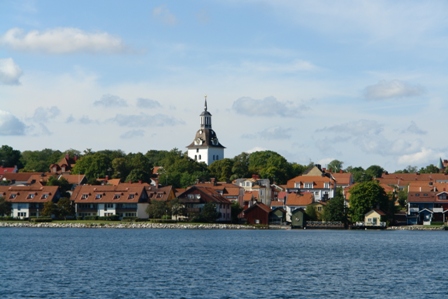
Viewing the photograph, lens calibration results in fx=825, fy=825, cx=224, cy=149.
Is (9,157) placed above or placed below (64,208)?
above

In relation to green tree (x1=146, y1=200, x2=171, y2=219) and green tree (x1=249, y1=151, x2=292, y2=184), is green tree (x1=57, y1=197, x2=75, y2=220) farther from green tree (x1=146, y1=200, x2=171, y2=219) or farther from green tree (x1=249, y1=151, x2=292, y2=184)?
green tree (x1=249, y1=151, x2=292, y2=184)

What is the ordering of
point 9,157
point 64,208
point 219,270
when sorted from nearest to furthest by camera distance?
point 219,270 < point 64,208 < point 9,157

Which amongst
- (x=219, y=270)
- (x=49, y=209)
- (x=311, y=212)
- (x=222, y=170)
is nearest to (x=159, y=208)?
(x=49, y=209)

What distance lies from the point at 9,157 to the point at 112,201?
2532 inches

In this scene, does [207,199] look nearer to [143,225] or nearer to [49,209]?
[143,225]

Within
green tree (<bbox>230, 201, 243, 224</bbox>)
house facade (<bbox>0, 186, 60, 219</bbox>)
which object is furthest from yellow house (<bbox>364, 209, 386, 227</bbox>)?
house facade (<bbox>0, 186, 60, 219</bbox>)

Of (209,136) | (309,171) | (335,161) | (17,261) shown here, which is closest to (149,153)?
(209,136)

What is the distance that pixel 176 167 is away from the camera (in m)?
136

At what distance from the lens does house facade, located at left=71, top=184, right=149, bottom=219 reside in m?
104

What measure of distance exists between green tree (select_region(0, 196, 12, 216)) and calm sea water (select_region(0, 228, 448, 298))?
133 feet

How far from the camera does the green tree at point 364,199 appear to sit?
313ft

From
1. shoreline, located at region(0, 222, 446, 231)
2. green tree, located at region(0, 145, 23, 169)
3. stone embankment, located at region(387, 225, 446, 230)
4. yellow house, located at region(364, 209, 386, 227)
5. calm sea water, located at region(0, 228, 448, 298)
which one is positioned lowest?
calm sea water, located at region(0, 228, 448, 298)

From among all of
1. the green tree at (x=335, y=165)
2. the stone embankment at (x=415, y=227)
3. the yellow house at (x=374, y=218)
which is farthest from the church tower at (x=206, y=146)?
the yellow house at (x=374, y=218)

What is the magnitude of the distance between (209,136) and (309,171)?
32.7m
